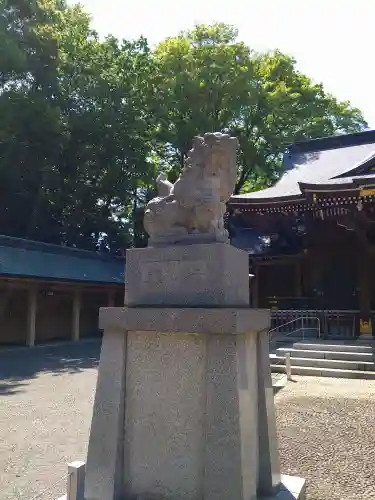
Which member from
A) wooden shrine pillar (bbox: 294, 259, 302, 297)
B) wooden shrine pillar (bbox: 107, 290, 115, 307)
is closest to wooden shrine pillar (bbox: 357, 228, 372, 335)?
wooden shrine pillar (bbox: 294, 259, 302, 297)

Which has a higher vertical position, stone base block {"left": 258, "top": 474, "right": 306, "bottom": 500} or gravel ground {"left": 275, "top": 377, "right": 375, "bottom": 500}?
stone base block {"left": 258, "top": 474, "right": 306, "bottom": 500}

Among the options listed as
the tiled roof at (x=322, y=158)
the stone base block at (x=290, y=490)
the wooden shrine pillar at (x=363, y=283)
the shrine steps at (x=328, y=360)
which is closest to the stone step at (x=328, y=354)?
the shrine steps at (x=328, y=360)

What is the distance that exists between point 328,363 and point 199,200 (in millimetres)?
7889

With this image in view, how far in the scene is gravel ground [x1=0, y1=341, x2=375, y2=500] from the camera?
410cm

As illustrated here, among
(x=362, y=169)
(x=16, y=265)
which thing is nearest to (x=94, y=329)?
(x=16, y=265)

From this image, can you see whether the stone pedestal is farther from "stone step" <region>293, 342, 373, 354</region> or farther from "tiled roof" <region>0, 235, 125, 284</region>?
"tiled roof" <region>0, 235, 125, 284</region>

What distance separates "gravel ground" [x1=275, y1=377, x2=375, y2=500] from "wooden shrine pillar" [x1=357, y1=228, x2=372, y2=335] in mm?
4178

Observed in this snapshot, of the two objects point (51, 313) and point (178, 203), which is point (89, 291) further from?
point (178, 203)

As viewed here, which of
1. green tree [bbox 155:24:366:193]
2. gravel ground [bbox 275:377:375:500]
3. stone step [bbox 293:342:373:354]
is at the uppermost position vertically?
green tree [bbox 155:24:366:193]

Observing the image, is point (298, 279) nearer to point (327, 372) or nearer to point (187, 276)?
point (327, 372)

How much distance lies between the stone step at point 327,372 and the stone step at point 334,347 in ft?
3.16

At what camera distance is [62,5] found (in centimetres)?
2722

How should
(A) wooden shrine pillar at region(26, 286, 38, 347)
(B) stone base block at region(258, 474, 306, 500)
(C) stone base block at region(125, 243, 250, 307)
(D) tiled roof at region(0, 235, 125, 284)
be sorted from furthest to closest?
(D) tiled roof at region(0, 235, 125, 284) → (A) wooden shrine pillar at region(26, 286, 38, 347) → (B) stone base block at region(258, 474, 306, 500) → (C) stone base block at region(125, 243, 250, 307)

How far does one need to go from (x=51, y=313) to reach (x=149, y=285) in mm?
16262
